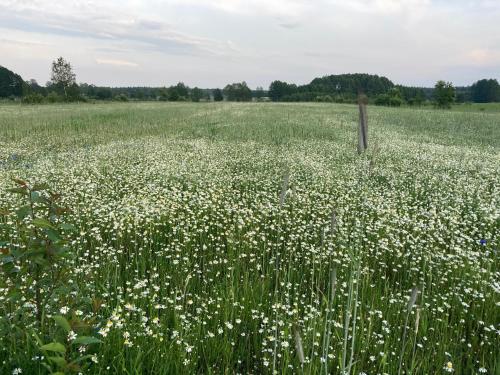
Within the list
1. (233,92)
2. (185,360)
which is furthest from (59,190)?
(233,92)

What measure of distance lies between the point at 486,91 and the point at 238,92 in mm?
78711

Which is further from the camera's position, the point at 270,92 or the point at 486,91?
the point at 270,92

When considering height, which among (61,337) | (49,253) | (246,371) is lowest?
(246,371)

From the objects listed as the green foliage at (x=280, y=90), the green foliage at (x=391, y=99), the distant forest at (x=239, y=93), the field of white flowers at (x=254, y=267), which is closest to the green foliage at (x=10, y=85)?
the distant forest at (x=239, y=93)

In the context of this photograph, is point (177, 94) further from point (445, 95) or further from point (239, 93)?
point (445, 95)

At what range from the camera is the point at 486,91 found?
4624 inches

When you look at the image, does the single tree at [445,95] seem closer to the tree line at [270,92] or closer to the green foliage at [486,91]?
the tree line at [270,92]

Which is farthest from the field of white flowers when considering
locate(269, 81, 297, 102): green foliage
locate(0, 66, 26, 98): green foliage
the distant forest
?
A: locate(269, 81, 297, 102): green foliage

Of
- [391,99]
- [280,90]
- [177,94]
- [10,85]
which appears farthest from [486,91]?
[10,85]

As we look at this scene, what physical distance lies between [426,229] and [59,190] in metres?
6.90

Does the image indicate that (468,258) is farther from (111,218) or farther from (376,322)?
(111,218)

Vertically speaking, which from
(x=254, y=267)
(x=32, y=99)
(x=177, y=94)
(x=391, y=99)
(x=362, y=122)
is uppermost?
(x=177, y=94)

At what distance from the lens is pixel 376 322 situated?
3992mm

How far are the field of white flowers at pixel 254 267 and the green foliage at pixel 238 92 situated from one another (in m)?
120
